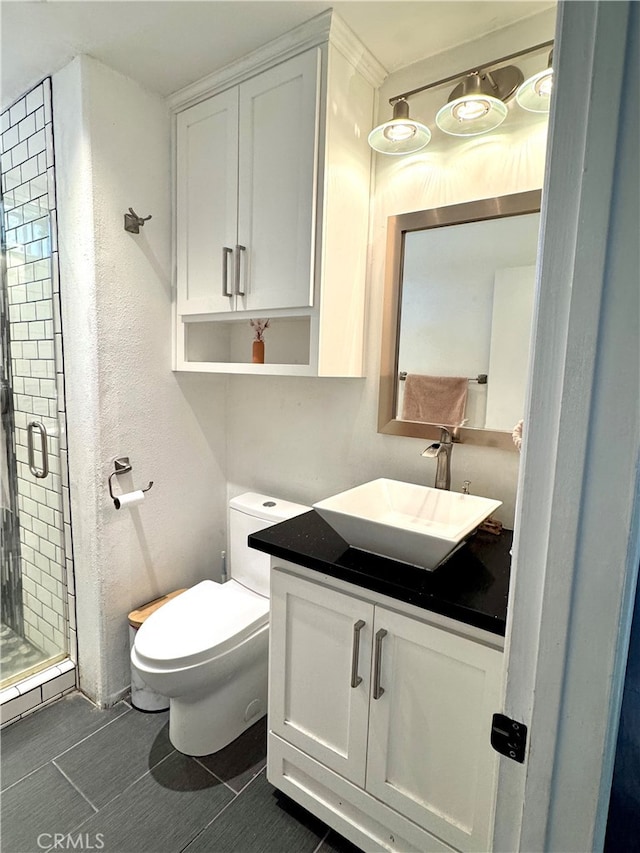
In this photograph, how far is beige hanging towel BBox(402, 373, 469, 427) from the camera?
155cm

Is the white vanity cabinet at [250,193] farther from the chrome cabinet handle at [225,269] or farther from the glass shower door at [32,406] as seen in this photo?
the glass shower door at [32,406]

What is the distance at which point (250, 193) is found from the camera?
1604 mm

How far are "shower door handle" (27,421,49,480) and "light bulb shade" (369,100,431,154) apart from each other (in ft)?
5.60

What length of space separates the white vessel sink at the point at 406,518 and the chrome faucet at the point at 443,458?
0.16 feet

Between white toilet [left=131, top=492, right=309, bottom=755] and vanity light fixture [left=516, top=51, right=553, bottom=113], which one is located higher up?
vanity light fixture [left=516, top=51, right=553, bottom=113]

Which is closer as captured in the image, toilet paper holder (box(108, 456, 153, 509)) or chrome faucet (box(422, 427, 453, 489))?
chrome faucet (box(422, 427, 453, 489))

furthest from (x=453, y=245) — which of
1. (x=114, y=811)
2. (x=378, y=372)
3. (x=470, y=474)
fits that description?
(x=114, y=811)

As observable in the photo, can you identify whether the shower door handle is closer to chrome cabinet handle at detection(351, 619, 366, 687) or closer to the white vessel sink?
the white vessel sink

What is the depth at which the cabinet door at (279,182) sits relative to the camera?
146 cm

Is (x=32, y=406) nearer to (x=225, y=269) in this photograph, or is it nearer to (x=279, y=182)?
(x=225, y=269)

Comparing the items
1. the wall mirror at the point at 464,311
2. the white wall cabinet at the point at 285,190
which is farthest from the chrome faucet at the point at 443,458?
the white wall cabinet at the point at 285,190

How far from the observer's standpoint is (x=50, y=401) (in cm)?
187

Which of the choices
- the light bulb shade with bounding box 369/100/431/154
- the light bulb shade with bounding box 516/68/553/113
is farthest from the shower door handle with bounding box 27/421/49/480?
the light bulb shade with bounding box 516/68/553/113

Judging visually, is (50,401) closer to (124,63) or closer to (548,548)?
(124,63)
